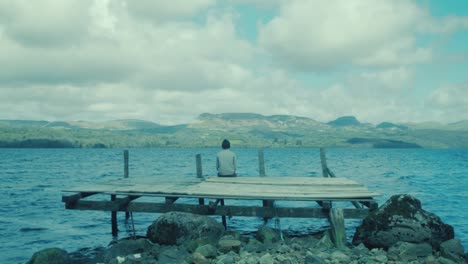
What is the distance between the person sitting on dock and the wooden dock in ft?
3.83

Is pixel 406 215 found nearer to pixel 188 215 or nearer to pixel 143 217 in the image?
pixel 188 215

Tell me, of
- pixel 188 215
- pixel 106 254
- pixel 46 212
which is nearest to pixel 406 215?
pixel 188 215

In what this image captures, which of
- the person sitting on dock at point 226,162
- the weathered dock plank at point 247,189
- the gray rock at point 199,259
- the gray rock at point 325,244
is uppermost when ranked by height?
the person sitting on dock at point 226,162

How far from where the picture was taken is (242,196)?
11.8 metres

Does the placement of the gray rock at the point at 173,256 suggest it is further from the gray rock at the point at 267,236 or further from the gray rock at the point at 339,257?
the gray rock at the point at 339,257

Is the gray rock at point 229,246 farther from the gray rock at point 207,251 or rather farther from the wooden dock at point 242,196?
the wooden dock at point 242,196

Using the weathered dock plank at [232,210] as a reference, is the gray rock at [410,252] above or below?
below

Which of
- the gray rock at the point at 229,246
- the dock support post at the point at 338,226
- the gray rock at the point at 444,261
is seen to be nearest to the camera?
the gray rock at the point at 444,261

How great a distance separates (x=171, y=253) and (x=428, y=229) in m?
7.59

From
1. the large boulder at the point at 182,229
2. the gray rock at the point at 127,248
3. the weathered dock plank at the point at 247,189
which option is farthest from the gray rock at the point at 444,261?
the gray rock at the point at 127,248

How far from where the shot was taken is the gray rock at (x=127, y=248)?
1173 cm

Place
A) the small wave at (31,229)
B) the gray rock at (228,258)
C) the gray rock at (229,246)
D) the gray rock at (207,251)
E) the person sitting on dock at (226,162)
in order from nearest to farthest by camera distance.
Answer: the gray rock at (228,258) < the gray rock at (207,251) < the gray rock at (229,246) < the person sitting on dock at (226,162) < the small wave at (31,229)

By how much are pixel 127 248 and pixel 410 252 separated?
330 inches

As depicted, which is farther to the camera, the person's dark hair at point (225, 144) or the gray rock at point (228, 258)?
the person's dark hair at point (225, 144)
